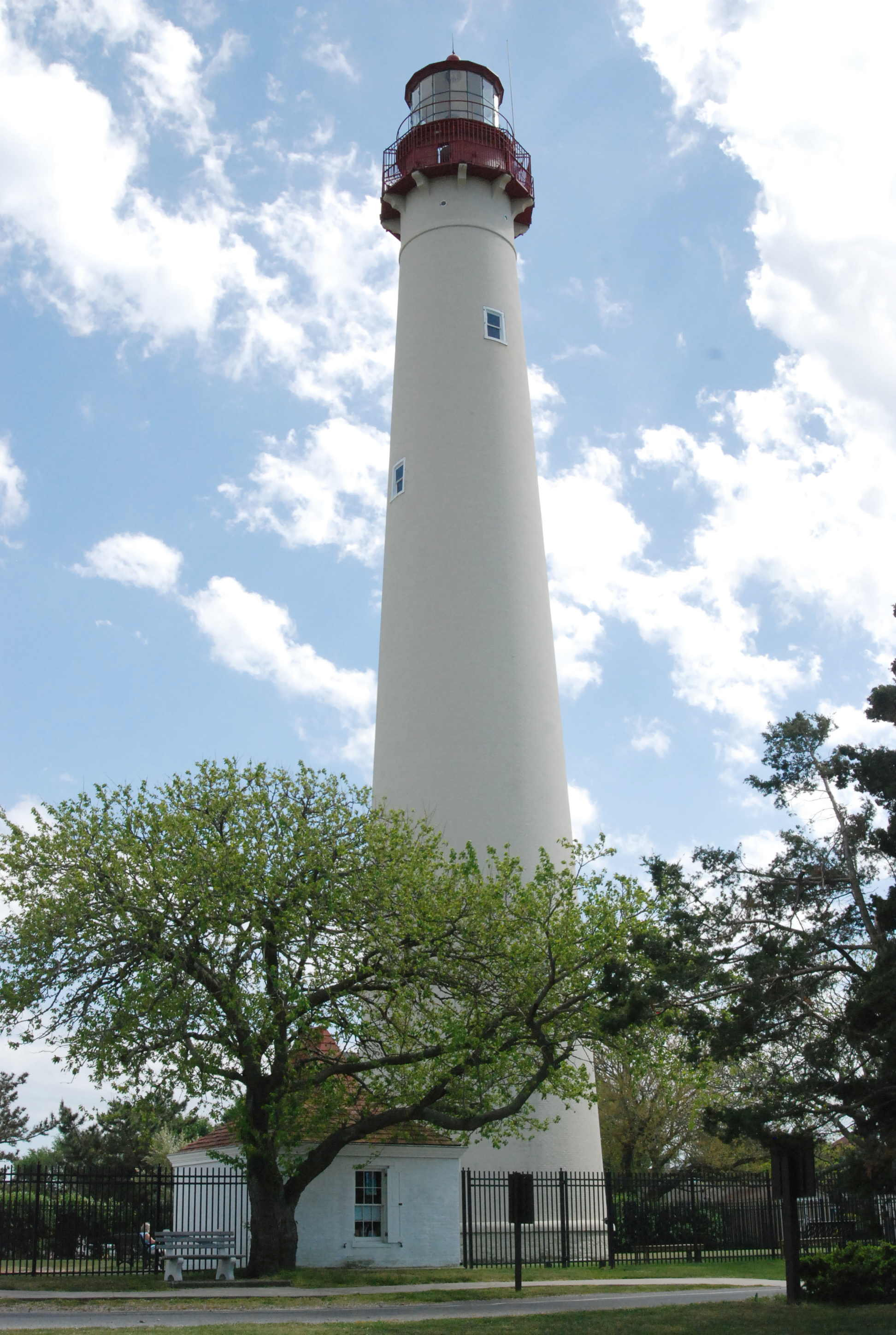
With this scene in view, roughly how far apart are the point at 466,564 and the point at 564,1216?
13.2 m

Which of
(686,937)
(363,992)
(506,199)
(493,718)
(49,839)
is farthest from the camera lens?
(506,199)

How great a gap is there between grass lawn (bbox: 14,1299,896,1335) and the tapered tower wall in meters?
10.2

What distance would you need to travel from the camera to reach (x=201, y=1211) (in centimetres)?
2394

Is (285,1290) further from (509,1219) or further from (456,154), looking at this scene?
(456,154)

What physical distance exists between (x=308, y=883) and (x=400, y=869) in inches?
58.2

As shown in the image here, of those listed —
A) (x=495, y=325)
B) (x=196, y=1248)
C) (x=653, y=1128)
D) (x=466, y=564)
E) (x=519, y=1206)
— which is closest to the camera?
(x=519, y=1206)

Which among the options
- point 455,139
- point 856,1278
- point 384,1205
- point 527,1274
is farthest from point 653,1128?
point 455,139

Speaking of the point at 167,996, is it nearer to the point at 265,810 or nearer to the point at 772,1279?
the point at 265,810

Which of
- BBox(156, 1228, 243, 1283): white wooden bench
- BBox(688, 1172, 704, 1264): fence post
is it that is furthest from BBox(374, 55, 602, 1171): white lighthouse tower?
BBox(156, 1228, 243, 1283): white wooden bench

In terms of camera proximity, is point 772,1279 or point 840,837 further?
point 772,1279

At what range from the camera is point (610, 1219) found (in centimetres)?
2398

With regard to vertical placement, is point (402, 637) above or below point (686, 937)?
→ above

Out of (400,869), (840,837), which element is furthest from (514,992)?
(840,837)

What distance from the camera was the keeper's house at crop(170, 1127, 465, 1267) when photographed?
21609 millimetres
